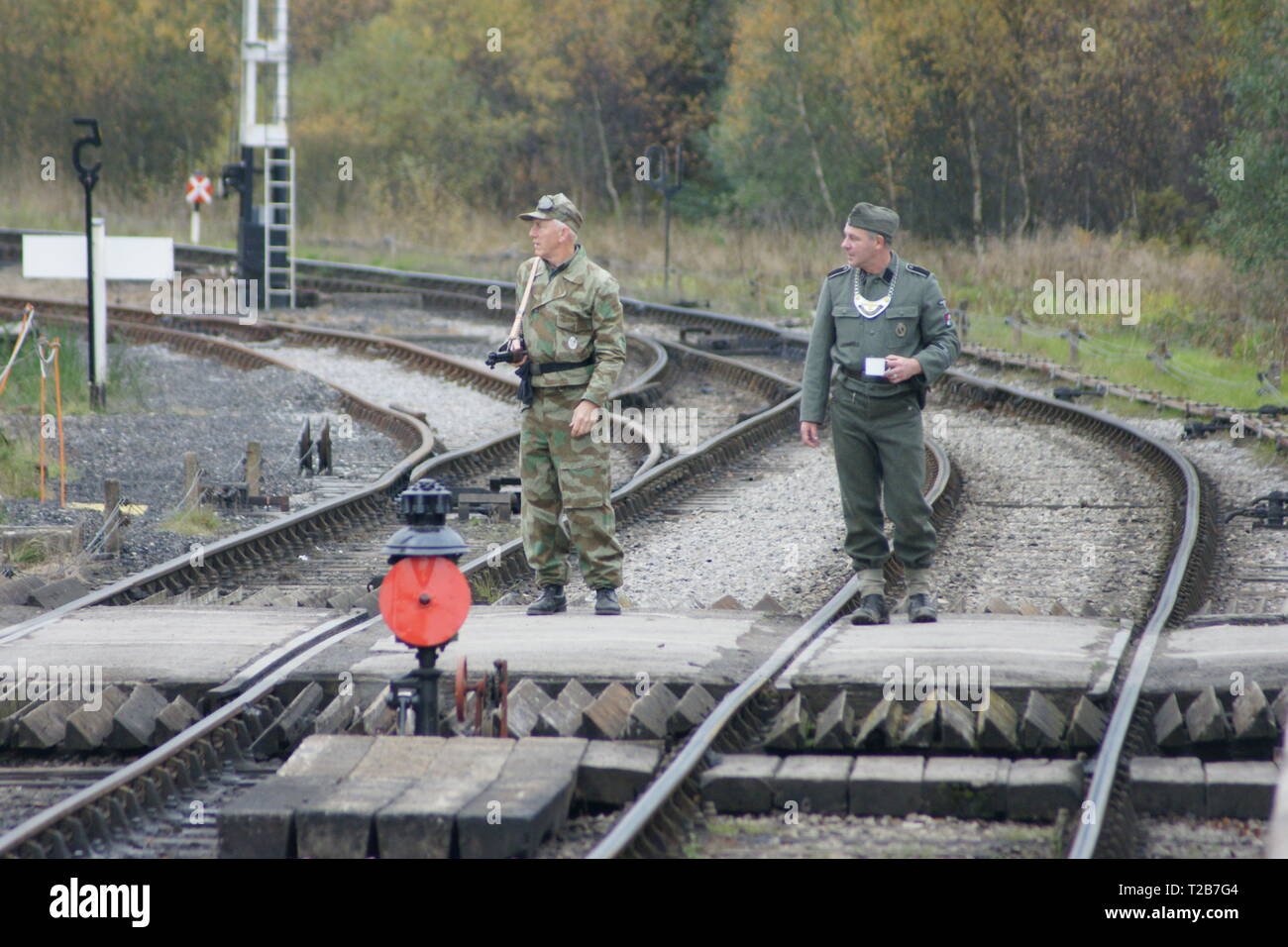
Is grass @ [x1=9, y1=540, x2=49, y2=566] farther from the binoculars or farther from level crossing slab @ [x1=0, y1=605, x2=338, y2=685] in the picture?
the binoculars

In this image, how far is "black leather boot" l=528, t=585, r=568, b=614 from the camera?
7082 mm

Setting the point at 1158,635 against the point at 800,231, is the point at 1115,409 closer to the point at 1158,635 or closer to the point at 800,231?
the point at 1158,635

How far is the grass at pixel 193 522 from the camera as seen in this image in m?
10.1

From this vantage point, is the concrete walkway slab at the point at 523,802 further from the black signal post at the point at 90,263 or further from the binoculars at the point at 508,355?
the black signal post at the point at 90,263

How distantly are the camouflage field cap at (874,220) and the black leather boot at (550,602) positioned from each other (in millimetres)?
2014

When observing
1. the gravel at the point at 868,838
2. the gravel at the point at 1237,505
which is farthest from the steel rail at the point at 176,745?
the gravel at the point at 1237,505

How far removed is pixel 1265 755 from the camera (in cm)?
538

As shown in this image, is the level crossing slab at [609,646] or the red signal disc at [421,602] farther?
the level crossing slab at [609,646]

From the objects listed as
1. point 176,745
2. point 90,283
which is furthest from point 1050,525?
point 90,283

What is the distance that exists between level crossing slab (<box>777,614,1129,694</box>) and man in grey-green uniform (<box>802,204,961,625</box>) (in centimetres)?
30

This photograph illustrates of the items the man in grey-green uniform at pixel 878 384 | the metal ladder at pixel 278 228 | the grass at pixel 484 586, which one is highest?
the metal ladder at pixel 278 228

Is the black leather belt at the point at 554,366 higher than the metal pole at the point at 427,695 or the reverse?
higher
